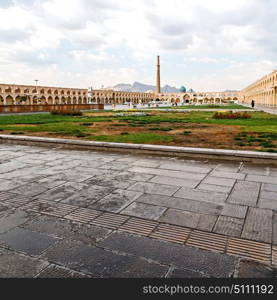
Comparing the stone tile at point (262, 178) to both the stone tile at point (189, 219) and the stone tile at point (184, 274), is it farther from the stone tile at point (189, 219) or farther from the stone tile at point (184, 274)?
the stone tile at point (184, 274)

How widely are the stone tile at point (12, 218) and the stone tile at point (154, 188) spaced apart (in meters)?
1.76

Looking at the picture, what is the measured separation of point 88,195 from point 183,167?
101 inches

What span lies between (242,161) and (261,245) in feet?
13.3

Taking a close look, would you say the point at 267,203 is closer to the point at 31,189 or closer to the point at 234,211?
the point at 234,211

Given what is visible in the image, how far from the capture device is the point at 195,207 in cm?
396

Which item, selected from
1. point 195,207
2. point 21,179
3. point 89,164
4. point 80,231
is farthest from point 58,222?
point 89,164

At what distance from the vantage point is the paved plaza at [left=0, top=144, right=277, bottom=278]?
2611 millimetres

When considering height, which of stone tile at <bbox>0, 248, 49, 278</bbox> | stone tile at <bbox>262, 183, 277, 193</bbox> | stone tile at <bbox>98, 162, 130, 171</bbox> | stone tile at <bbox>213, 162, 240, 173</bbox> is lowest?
stone tile at <bbox>0, 248, 49, 278</bbox>

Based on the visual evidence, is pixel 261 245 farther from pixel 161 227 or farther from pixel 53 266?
pixel 53 266

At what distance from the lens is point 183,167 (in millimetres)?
6258

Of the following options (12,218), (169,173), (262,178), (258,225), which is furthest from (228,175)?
(12,218)

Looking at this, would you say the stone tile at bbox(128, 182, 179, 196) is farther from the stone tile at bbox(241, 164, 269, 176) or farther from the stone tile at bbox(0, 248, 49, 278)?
the stone tile at bbox(0, 248, 49, 278)

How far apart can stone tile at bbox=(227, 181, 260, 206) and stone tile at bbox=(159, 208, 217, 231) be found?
77 centimetres

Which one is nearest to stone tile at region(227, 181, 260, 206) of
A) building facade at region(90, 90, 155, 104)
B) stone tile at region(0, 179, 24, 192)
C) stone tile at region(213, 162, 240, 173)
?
stone tile at region(213, 162, 240, 173)
